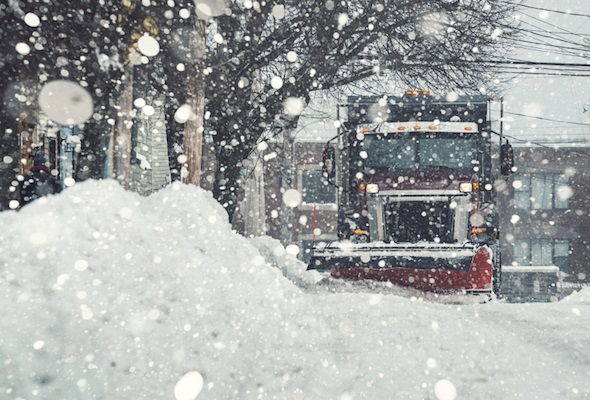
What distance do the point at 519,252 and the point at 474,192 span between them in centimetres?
2581

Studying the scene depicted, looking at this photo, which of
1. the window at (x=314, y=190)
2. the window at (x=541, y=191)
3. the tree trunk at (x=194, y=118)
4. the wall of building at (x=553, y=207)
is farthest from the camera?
the window at (x=541, y=191)

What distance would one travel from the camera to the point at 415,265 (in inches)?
386

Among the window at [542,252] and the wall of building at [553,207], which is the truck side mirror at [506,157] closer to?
the wall of building at [553,207]

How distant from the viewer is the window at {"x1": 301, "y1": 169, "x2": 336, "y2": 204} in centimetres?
3366

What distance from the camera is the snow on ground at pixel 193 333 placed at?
4121 mm

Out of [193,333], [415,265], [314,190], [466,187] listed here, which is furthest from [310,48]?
[314,190]

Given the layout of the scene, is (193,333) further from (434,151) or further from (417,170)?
(434,151)

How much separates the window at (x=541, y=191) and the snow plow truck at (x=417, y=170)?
2494 centimetres

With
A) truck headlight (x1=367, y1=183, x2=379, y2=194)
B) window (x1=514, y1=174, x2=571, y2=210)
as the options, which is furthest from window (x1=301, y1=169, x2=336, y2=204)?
truck headlight (x1=367, y1=183, x2=379, y2=194)

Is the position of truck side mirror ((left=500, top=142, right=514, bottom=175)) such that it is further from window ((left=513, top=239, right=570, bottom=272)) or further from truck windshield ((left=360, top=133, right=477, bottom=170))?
window ((left=513, top=239, right=570, bottom=272))

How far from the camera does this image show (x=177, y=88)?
39.3 feet

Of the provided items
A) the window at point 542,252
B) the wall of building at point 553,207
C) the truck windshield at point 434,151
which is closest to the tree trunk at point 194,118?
the truck windshield at point 434,151

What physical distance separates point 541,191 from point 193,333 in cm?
3409

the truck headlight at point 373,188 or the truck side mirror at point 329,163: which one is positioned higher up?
the truck side mirror at point 329,163
